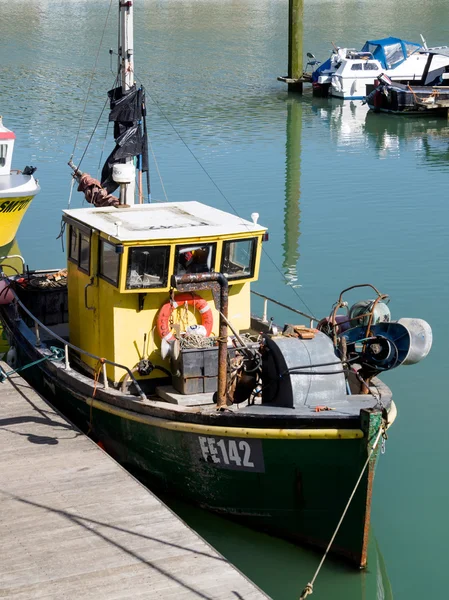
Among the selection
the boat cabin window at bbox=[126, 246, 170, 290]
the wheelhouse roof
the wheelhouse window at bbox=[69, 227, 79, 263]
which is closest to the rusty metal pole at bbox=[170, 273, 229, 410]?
the boat cabin window at bbox=[126, 246, 170, 290]

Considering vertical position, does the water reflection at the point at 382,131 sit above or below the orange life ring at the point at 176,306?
above

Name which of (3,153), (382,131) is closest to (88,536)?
(3,153)

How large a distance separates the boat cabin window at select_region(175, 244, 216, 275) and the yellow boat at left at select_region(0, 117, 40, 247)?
11.7 m

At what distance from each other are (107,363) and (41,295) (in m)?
3.08

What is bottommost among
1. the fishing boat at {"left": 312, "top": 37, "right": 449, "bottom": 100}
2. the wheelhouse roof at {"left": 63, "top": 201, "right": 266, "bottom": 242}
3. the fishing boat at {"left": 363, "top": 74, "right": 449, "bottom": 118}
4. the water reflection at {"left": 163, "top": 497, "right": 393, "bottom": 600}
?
the water reflection at {"left": 163, "top": 497, "right": 393, "bottom": 600}

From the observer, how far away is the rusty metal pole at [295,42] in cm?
4288

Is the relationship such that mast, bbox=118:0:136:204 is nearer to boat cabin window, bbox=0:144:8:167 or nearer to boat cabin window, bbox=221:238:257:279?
boat cabin window, bbox=221:238:257:279

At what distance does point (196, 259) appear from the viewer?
440 inches

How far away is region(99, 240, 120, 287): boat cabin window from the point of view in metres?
11.0

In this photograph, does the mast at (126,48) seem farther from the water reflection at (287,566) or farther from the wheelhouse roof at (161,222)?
the water reflection at (287,566)

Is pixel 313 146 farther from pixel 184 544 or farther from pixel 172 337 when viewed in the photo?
pixel 184 544

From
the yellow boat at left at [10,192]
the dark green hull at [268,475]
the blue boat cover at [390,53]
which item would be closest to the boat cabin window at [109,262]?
the dark green hull at [268,475]

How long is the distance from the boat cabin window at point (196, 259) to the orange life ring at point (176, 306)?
0.32m

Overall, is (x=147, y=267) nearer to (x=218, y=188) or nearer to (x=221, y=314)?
(x=221, y=314)
